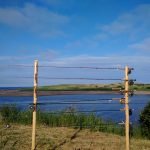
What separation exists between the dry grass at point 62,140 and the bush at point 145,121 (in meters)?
0.98

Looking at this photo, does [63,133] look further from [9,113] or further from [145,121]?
[9,113]

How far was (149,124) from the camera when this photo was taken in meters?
13.6

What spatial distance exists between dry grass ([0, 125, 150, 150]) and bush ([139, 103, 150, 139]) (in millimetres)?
979

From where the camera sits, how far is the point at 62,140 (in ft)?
38.2

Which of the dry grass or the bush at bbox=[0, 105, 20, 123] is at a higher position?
the bush at bbox=[0, 105, 20, 123]

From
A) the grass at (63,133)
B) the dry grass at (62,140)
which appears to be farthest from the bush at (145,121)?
the dry grass at (62,140)

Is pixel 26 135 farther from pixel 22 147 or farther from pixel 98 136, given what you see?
pixel 98 136

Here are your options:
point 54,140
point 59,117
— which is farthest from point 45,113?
point 54,140

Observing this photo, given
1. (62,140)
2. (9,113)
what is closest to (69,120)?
(9,113)

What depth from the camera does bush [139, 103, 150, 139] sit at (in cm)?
1359

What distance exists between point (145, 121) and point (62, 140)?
3.52 m

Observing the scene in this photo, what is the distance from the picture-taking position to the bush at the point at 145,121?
535 inches

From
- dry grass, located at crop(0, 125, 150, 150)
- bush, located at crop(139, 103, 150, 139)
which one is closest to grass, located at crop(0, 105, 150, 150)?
dry grass, located at crop(0, 125, 150, 150)

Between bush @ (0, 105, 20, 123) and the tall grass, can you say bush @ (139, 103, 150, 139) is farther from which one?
bush @ (0, 105, 20, 123)
